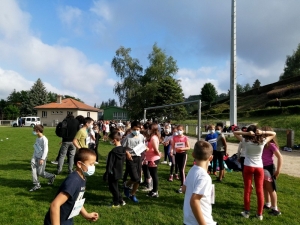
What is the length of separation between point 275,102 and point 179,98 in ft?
45.9

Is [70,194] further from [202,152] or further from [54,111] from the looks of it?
[54,111]

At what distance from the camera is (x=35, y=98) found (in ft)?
240

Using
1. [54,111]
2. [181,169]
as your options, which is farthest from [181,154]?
[54,111]

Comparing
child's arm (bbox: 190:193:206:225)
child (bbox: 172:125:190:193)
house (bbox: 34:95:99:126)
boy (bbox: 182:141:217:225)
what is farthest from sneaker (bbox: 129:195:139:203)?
house (bbox: 34:95:99:126)

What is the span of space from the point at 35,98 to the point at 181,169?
74784 mm

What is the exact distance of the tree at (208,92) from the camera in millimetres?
78812

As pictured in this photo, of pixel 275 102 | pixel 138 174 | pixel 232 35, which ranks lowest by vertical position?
pixel 138 174

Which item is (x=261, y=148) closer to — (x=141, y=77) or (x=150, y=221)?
(x=150, y=221)

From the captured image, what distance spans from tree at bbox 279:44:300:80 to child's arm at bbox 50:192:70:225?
2920 inches

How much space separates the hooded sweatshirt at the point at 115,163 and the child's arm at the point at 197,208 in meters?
3.00

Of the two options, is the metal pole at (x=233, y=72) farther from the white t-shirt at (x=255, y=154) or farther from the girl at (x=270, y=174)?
the white t-shirt at (x=255, y=154)

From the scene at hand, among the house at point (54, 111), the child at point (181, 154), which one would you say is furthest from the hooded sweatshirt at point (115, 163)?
the house at point (54, 111)

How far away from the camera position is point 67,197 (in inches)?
94.8

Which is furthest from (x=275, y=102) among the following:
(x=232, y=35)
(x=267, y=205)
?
(x=267, y=205)
